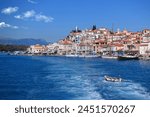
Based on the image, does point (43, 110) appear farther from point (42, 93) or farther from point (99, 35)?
point (99, 35)

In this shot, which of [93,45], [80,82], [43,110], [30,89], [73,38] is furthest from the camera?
[73,38]

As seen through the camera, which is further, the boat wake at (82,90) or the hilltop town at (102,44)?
the hilltop town at (102,44)

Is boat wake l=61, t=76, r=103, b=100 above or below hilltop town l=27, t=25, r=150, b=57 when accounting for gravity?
below

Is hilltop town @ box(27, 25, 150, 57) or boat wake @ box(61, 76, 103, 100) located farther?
hilltop town @ box(27, 25, 150, 57)

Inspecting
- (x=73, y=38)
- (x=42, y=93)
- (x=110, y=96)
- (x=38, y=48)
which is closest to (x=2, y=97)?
(x=42, y=93)

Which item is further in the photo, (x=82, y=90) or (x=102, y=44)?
(x=102, y=44)

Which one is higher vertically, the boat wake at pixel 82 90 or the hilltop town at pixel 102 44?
the hilltop town at pixel 102 44

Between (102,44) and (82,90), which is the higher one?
(102,44)

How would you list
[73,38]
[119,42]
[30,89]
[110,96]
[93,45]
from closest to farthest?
[110,96] < [30,89] < [119,42] < [93,45] < [73,38]
